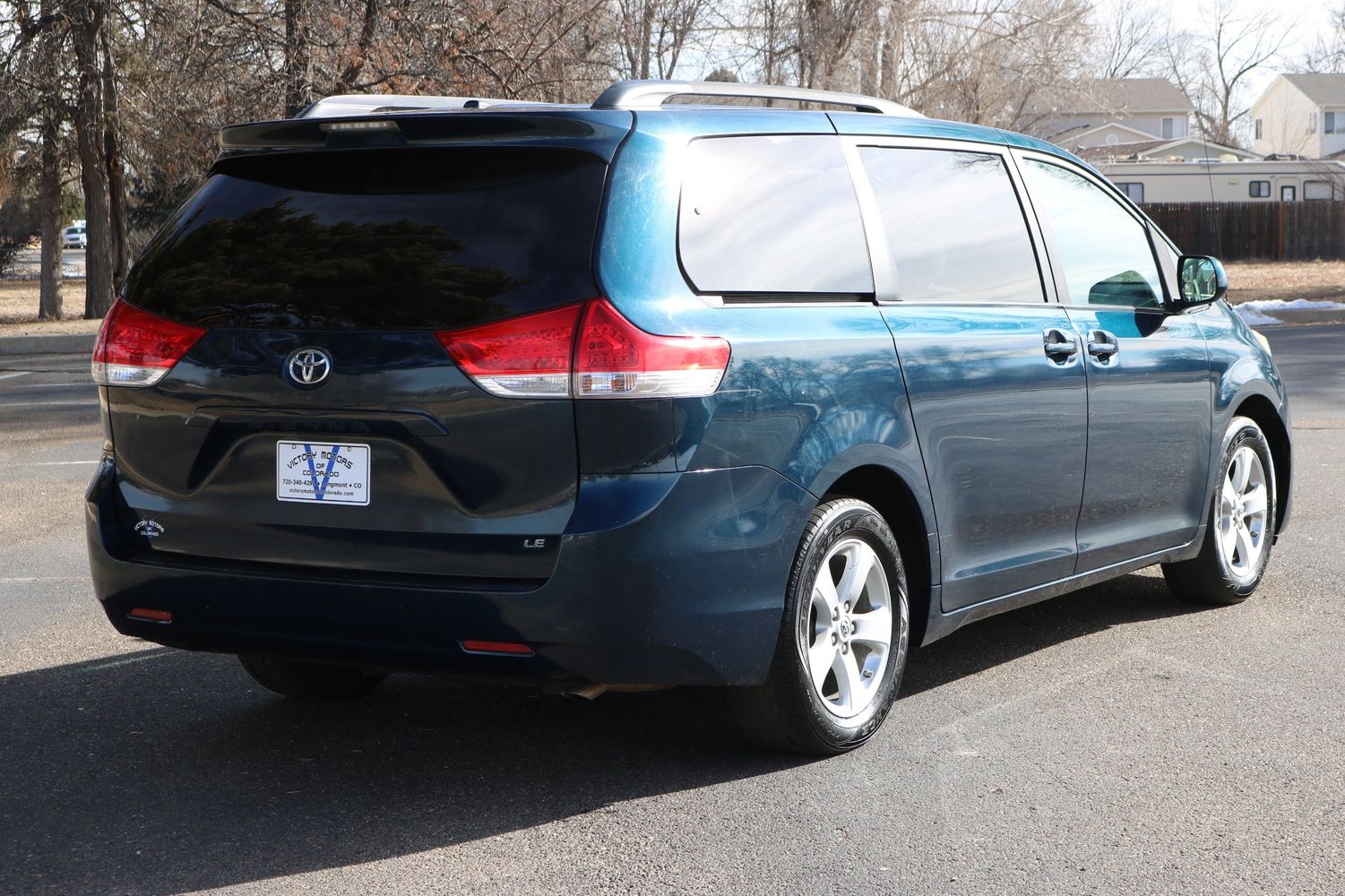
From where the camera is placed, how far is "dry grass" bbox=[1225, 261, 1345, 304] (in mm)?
30578

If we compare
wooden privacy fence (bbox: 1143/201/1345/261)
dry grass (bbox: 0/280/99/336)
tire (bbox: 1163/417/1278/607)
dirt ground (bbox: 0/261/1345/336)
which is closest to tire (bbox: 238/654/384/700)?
tire (bbox: 1163/417/1278/607)

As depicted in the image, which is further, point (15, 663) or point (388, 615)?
point (15, 663)

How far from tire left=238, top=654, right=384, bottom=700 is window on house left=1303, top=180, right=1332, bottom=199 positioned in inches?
2237

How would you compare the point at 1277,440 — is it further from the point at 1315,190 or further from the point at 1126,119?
the point at 1126,119

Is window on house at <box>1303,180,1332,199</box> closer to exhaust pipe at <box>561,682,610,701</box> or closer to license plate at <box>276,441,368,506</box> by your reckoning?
exhaust pipe at <box>561,682,610,701</box>

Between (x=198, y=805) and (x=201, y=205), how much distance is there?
165cm

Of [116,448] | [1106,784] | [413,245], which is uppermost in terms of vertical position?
[413,245]

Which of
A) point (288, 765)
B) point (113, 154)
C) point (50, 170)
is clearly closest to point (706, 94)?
point (288, 765)

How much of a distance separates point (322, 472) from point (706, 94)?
153 centimetres

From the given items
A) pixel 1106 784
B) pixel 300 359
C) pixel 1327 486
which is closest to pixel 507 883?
pixel 300 359

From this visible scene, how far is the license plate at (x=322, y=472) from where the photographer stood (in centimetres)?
394

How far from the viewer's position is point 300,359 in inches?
157

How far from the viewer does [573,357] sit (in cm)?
377

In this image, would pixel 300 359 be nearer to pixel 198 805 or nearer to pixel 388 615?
pixel 388 615
